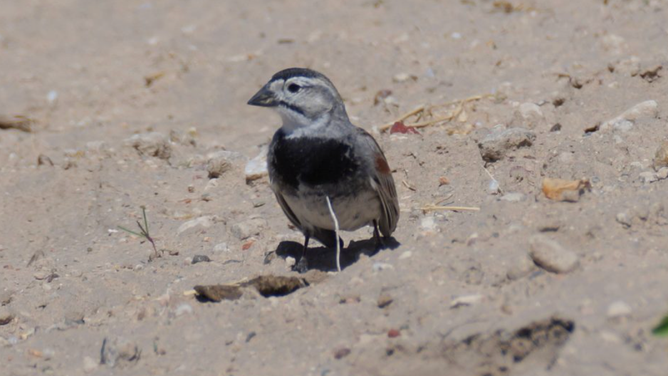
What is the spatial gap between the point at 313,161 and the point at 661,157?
2.34 m

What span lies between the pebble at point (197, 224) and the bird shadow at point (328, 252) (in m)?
0.93

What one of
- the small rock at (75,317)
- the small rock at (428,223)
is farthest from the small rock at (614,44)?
the small rock at (75,317)

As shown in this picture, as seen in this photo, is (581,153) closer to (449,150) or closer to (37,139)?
(449,150)

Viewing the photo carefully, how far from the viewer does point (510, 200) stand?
17.4 ft

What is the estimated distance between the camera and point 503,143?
6.75 m

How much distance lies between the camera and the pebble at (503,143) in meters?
6.75

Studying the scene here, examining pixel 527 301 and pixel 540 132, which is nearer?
pixel 527 301

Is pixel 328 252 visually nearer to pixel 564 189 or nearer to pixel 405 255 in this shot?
pixel 405 255

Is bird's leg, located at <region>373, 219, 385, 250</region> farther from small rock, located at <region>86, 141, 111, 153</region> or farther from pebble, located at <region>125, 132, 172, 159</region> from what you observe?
small rock, located at <region>86, 141, 111, 153</region>

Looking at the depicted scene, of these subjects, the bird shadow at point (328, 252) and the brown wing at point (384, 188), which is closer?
the brown wing at point (384, 188)

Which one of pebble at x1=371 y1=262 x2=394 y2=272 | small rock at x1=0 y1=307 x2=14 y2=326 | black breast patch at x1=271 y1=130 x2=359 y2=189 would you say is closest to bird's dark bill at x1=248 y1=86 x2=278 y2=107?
black breast patch at x1=271 y1=130 x2=359 y2=189

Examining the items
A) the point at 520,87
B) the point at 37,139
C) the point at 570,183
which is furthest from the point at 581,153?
the point at 37,139

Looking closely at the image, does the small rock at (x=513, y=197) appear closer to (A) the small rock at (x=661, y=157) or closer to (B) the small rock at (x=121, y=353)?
(A) the small rock at (x=661, y=157)

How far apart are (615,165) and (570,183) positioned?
47.2 inches
